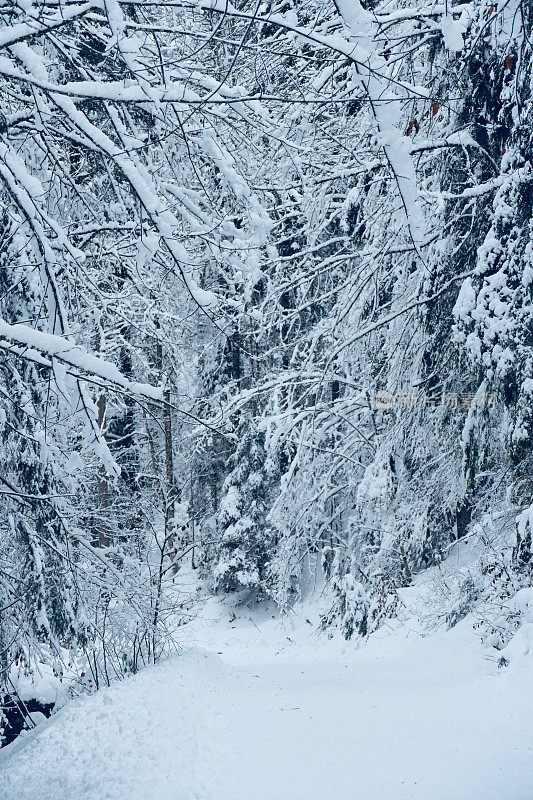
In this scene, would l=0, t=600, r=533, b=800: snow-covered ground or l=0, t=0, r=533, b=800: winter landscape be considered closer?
l=0, t=0, r=533, b=800: winter landscape

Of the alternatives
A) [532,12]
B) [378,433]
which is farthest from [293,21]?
[378,433]

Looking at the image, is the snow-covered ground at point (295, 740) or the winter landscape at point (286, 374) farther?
the snow-covered ground at point (295, 740)

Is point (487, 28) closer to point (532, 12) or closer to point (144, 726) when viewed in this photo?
point (532, 12)

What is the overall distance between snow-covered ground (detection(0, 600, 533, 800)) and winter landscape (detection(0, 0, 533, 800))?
29 mm

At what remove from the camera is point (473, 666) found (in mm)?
6840

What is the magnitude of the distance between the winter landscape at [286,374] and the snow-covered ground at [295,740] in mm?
29

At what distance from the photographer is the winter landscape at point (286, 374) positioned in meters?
3.59

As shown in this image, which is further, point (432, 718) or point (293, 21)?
point (432, 718)

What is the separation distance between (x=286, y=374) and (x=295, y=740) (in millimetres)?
5688

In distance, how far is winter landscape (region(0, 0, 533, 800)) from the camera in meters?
3.59

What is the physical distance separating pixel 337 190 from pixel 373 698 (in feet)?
21.3

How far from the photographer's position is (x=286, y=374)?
1012cm

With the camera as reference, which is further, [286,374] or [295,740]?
[286,374]

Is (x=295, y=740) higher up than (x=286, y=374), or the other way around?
(x=286, y=374)
